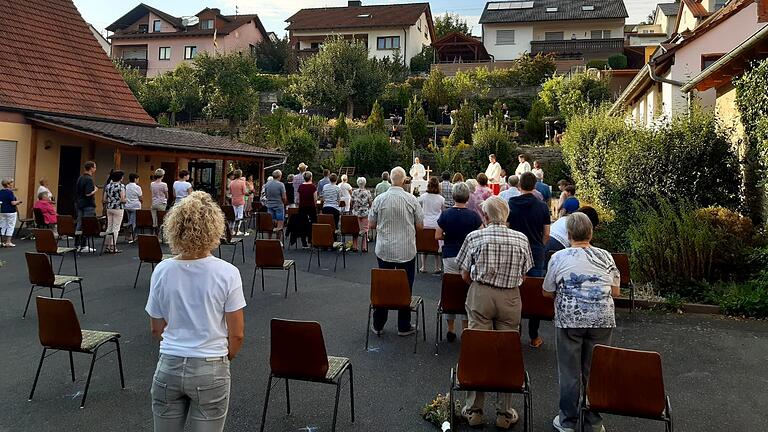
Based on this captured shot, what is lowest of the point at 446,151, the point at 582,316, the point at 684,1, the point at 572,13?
the point at 582,316

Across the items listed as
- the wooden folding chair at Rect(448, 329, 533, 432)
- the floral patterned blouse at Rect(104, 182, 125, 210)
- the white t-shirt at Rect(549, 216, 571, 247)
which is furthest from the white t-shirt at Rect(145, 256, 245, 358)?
the floral patterned blouse at Rect(104, 182, 125, 210)

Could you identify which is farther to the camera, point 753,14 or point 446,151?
point 446,151

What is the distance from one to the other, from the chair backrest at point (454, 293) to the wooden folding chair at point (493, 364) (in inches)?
71.7

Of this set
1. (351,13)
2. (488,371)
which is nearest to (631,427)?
(488,371)

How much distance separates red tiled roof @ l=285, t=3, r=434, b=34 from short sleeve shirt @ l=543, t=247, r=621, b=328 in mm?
44555

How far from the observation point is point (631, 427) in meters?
4.15

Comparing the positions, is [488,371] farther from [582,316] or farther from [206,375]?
[206,375]

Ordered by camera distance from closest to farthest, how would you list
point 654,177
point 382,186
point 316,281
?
point 316,281 < point 654,177 < point 382,186

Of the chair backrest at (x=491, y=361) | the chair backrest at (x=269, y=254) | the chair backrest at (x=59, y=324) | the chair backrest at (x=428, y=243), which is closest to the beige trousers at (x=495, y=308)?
the chair backrest at (x=491, y=361)

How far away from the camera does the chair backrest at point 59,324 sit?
4.31m

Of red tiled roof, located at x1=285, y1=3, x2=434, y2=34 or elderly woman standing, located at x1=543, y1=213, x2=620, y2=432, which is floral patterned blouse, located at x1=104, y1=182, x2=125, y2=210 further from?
red tiled roof, located at x1=285, y1=3, x2=434, y2=34

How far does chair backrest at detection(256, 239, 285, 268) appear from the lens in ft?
26.7

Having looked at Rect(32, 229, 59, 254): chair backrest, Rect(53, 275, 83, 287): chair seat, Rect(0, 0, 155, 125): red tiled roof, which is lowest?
Rect(53, 275, 83, 287): chair seat

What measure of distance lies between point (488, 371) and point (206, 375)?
1.91m
